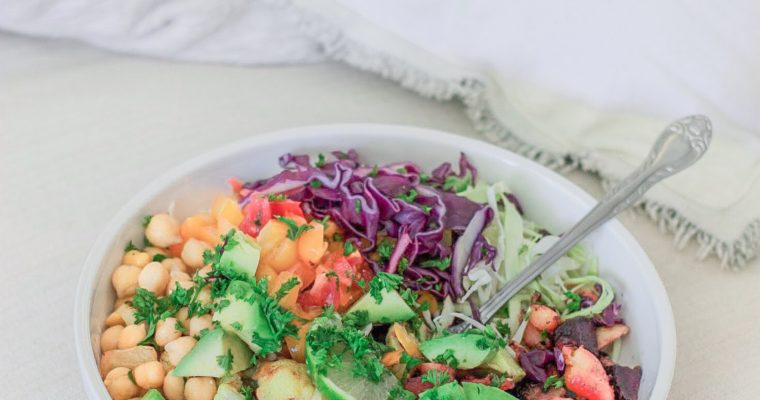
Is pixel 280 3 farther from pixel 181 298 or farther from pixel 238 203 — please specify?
pixel 181 298

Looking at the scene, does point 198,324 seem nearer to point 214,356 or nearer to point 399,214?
point 214,356

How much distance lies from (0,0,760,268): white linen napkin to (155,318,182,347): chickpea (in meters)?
0.60

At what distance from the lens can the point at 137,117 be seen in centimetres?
130

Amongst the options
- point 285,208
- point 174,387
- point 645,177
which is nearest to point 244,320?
point 174,387

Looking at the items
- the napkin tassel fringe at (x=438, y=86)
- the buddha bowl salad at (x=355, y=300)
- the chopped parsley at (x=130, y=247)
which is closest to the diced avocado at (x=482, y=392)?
the buddha bowl salad at (x=355, y=300)

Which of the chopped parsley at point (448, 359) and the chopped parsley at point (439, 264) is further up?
the chopped parsley at point (439, 264)

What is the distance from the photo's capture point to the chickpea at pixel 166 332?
88 centimetres

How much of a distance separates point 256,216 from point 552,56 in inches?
22.8

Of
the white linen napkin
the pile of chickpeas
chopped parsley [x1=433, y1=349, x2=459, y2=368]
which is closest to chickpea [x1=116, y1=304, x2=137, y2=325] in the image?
the pile of chickpeas

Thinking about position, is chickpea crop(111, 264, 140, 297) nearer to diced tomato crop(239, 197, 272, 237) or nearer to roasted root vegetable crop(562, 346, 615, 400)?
diced tomato crop(239, 197, 272, 237)

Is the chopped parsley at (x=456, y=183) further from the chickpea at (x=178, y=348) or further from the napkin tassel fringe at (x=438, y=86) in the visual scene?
the chickpea at (x=178, y=348)

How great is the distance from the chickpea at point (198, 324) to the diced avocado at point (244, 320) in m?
0.04

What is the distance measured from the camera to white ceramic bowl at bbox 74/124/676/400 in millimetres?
890

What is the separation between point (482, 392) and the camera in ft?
2.72
